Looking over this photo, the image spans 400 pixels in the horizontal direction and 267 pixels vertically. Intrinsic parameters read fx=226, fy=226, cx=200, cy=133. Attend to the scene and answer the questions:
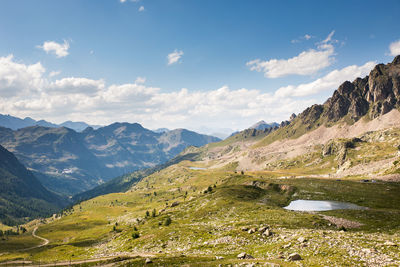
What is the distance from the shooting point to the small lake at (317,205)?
9506 cm

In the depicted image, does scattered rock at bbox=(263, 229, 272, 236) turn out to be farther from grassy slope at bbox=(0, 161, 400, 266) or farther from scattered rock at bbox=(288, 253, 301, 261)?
scattered rock at bbox=(288, 253, 301, 261)

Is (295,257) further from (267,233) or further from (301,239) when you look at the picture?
(267,233)

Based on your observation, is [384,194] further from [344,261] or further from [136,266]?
[136,266]

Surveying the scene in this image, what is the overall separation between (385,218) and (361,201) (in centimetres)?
4021

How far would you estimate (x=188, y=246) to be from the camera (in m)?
54.6

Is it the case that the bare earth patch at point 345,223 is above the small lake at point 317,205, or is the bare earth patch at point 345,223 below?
above

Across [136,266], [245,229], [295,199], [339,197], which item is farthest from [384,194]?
[136,266]

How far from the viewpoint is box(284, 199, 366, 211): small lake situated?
9506 cm

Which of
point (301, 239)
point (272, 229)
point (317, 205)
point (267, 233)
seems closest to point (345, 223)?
point (272, 229)

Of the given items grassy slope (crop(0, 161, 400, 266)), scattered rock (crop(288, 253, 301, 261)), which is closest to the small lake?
grassy slope (crop(0, 161, 400, 266))

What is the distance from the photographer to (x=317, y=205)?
102 meters

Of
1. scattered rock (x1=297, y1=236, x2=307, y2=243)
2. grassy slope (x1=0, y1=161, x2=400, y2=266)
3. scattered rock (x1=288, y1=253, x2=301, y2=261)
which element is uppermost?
scattered rock (x1=288, y1=253, x2=301, y2=261)

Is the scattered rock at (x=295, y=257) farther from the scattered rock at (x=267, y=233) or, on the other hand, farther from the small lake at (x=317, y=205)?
the small lake at (x=317, y=205)

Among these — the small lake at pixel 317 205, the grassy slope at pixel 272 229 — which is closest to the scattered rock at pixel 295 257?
the grassy slope at pixel 272 229
